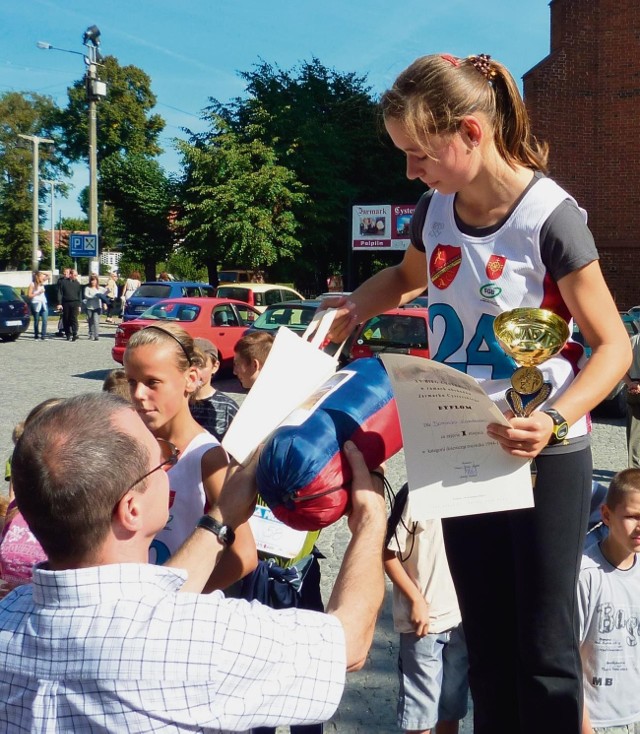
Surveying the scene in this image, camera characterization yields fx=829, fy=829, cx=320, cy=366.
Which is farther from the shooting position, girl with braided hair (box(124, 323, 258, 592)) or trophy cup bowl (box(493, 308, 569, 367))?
girl with braided hair (box(124, 323, 258, 592))

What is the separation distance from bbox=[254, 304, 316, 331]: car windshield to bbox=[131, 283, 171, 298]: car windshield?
9.84 metres

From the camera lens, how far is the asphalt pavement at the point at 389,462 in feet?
12.3

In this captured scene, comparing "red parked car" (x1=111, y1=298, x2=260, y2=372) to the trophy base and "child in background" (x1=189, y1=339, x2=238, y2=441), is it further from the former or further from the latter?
the trophy base

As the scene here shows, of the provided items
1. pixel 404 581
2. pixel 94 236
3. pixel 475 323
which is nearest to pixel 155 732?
pixel 475 323

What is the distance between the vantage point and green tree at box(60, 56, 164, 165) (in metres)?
52.0

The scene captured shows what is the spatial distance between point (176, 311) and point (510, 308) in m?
14.6

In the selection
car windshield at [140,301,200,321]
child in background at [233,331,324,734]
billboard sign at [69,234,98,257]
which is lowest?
child in background at [233,331,324,734]

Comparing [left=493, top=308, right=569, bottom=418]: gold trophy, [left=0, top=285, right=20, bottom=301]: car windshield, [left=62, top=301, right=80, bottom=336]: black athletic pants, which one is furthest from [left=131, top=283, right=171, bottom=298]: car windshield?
[left=493, top=308, right=569, bottom=418]: gold trophy

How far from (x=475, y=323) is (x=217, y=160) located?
28.5 metres

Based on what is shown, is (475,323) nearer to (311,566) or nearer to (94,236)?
(311,566)

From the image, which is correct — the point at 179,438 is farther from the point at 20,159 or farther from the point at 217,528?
the point at 20,159

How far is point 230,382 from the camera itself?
15703 mm

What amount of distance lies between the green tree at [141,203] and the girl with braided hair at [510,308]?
3381 centimetres

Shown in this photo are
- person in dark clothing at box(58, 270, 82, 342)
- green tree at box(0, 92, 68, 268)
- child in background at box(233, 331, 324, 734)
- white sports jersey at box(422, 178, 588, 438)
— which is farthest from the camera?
green tree at box(0, 92, 68, 268)
